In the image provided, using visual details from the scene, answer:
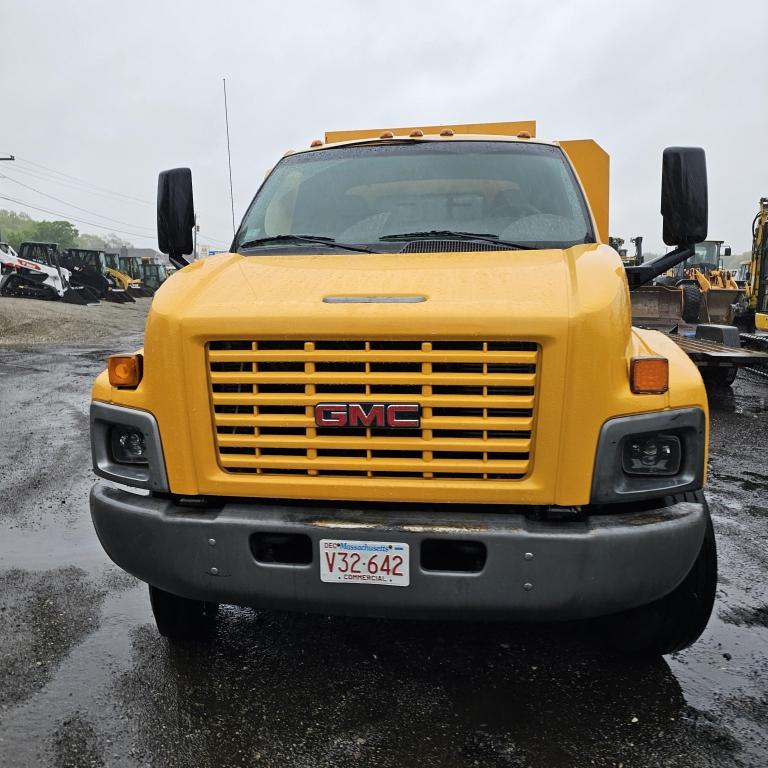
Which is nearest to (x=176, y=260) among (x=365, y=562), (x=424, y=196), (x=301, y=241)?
(x=301, y=241)

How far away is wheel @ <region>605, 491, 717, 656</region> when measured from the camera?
111 inches

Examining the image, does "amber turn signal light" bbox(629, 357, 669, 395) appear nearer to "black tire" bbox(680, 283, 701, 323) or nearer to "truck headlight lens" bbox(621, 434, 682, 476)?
"truck headlight lens" bbox(621, 434, 682, 476)

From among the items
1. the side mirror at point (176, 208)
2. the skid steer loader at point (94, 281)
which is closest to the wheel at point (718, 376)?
the side mirror at point (176, 208)

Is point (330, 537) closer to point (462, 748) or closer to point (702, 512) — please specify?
point (462, 748)

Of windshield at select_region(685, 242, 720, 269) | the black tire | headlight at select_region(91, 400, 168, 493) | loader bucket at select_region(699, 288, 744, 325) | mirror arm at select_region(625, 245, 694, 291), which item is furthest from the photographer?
windshield at select_region(685, 242, 720, 269)

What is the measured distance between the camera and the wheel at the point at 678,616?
9.22ft

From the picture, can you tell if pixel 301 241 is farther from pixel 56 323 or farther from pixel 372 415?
pixel 56 323

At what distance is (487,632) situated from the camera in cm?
340

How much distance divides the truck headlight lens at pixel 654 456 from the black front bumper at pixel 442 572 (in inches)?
5.6

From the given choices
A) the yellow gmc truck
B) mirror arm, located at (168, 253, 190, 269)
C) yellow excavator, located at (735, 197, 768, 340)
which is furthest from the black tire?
the yellow gmc truck

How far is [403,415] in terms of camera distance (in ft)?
8.27

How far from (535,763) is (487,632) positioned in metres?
0.93

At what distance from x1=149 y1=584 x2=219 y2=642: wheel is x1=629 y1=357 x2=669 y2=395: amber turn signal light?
1.99m

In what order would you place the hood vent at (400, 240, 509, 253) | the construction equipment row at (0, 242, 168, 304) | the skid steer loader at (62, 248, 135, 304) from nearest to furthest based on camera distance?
the hood vent at (400, 240, 509, 253), the construction equipment row at (0, 242, 168, 304), the skid steer loader at (62, 248, 135, 304)
